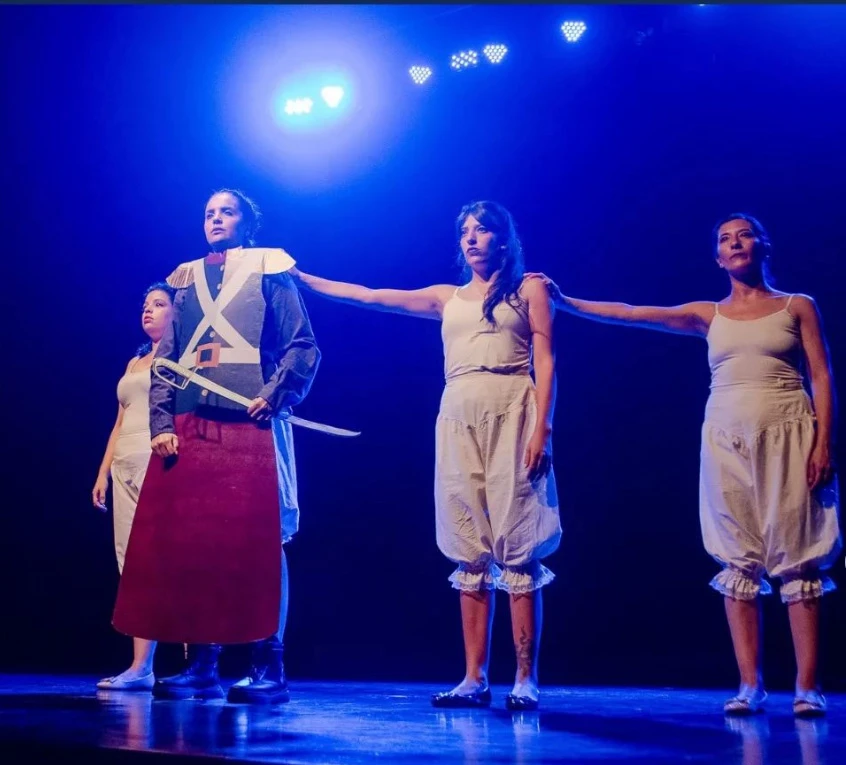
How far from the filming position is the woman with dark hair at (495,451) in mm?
3016

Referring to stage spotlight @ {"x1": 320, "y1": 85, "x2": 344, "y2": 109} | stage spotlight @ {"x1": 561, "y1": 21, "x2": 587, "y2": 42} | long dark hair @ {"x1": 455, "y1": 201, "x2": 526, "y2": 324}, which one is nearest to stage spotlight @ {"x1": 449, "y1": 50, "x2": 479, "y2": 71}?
stage spotlight @ {"x1": 561, "y1": 21, "x2": 587, "y2": 42}

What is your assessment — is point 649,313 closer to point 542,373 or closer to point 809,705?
point 542,373

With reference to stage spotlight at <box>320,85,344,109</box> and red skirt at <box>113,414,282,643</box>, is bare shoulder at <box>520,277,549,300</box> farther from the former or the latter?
stage spotlight at <box>320,85,344,109</box>

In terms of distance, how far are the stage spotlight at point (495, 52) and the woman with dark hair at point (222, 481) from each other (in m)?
1.90

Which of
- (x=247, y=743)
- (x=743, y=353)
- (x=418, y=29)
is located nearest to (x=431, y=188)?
(x=418, y=29)

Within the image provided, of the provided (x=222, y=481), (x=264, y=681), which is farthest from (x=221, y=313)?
(x=264, y=681)

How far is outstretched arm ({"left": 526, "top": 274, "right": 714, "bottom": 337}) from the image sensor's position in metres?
3.27

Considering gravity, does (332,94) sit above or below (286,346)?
above

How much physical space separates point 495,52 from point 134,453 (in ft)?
8.29

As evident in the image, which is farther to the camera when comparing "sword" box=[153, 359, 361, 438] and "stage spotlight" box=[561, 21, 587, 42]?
"stage spotlight" box=[561, 21, 587, 42]

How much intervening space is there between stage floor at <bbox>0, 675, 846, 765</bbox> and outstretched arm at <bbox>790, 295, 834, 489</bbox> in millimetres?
727

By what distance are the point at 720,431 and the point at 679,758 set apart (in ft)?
3.88

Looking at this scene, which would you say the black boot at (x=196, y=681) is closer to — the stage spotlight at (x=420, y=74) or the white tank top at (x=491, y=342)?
the white tank top at (x=491, y=342)

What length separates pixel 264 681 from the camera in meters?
3.12
